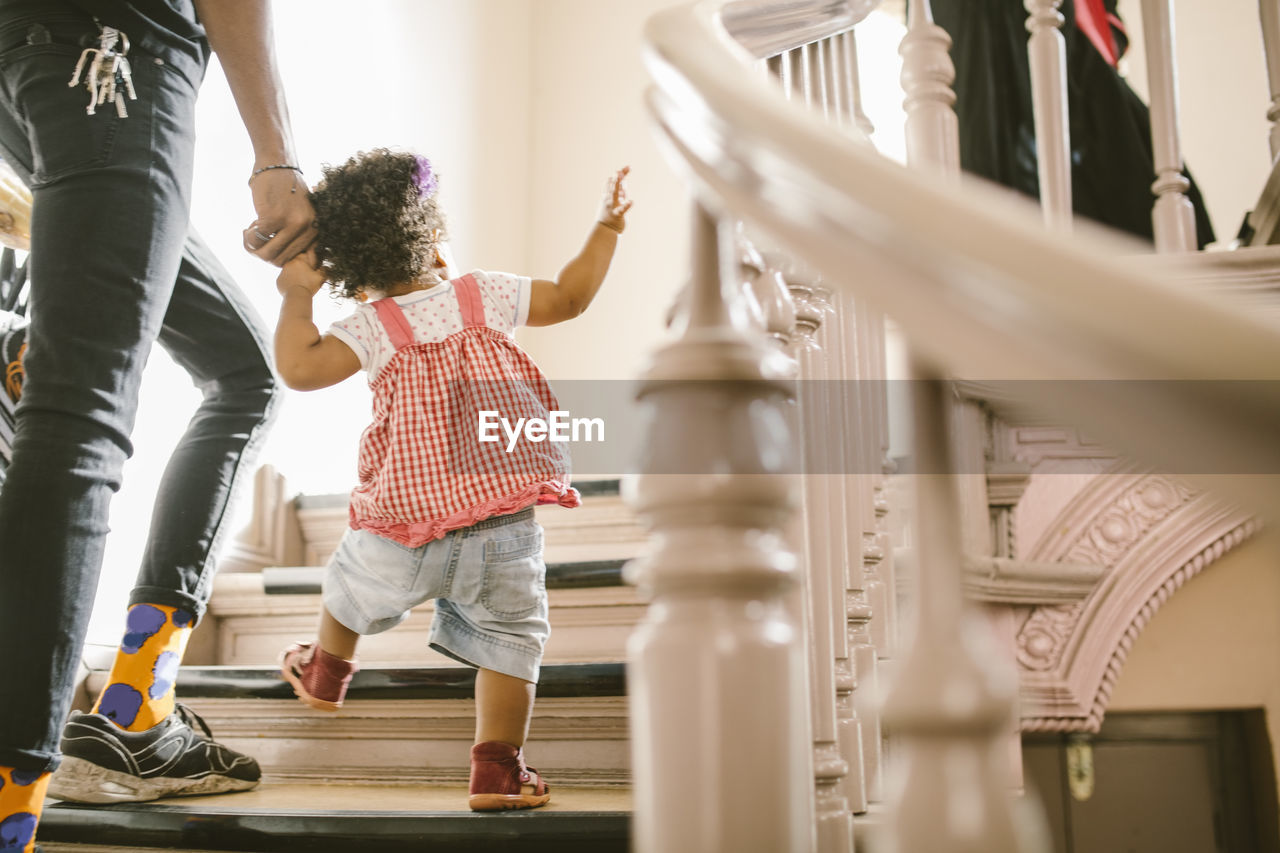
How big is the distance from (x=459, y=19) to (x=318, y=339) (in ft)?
9.73

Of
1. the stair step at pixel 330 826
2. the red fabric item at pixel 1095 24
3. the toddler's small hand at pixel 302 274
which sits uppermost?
the red fabric item at pixel 1095 24

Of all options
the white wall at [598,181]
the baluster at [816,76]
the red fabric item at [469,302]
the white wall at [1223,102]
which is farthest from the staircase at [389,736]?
the white wall at [1223,102]

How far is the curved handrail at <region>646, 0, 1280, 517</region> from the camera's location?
1.17ft

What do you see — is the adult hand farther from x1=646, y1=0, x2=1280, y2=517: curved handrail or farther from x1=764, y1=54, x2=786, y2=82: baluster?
x1=646, y1=0, x2=1280, y2=517: curved handrail

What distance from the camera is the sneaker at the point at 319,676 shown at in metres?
1.57

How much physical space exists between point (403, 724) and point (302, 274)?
757mm

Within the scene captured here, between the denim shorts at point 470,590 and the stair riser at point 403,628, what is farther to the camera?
the stair riser at point 403,628

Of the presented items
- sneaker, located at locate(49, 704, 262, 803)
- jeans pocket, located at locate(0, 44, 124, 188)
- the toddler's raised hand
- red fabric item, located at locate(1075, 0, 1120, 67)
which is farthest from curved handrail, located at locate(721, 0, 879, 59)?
red fabric item, located at locate(1075, 0, 1120, 67)

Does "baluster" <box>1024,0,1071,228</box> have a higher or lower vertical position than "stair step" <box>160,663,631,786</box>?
higher

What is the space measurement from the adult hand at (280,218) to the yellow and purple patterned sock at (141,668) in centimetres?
55

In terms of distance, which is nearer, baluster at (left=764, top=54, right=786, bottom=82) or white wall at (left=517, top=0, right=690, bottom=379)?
baluster at (left=764, top=54, right=786, bottom=82)

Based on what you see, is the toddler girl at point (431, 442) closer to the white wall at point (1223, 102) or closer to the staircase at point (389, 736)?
the staircase at point (389, 736)

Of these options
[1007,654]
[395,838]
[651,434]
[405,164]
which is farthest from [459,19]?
[651,434]

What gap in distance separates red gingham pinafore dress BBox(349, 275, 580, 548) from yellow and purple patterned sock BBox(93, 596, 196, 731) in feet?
1.01
